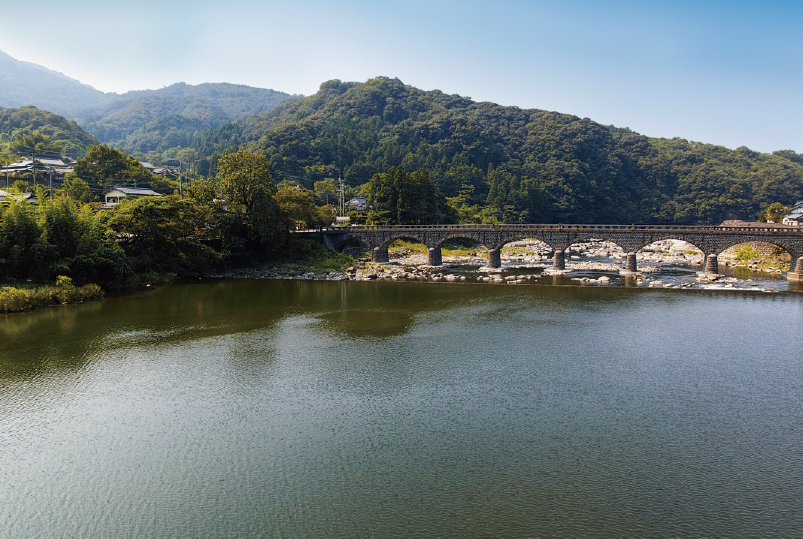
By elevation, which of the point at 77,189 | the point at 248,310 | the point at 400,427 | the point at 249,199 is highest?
the point at 77,189

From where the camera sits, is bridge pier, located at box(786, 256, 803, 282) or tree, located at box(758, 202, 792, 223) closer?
bridge pier, located at box(786, 256, 803, 282)

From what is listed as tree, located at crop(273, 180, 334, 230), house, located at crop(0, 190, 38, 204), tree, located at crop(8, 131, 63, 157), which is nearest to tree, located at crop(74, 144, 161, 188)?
house, located at crop(0, 190, 38, 204)

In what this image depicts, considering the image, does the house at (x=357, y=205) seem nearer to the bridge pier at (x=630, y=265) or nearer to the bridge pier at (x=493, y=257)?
the bridge pier at (x=493, y=257)

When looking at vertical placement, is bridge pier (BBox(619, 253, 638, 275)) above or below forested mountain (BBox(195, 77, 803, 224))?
below

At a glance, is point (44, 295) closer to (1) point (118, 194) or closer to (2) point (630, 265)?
(1) point (118, 194)

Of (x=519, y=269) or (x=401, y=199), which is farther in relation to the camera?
(x=401, y=199)

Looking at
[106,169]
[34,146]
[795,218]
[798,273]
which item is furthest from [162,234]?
[795,218]

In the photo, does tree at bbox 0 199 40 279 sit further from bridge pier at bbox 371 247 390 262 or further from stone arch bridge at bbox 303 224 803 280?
bridge pier at bbox 371 247 390 262
